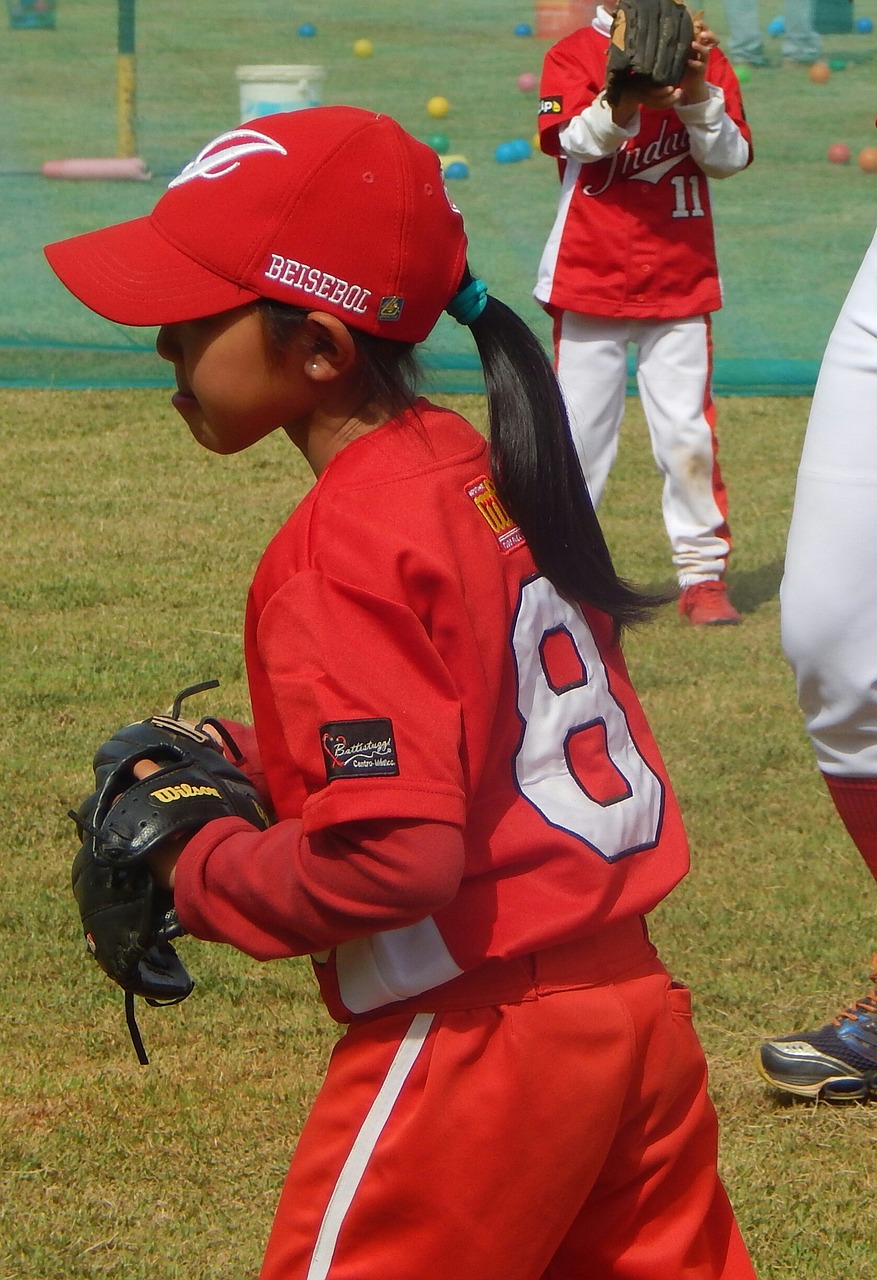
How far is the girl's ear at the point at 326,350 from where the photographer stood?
187 cm

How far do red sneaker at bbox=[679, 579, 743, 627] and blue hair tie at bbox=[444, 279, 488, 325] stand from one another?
3.78 m

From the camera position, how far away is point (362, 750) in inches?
66.5

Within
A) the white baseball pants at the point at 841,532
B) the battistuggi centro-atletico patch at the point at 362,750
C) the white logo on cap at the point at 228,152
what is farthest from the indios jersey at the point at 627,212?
the battistuggi centro-atletico patch at the point at 362,750

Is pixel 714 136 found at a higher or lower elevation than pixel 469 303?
lower

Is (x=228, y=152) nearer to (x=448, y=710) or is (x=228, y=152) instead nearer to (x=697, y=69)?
(x=448, y=710)

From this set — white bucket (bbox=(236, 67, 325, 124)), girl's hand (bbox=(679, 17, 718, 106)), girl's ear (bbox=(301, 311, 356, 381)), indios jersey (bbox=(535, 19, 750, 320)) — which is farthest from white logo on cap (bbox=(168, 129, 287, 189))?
white bucket (bbox=(236, 67, 325, 124))

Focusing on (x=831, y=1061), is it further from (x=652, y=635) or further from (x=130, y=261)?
(x=652, y=635)

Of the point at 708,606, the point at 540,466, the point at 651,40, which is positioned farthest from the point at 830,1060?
the point at 651,40

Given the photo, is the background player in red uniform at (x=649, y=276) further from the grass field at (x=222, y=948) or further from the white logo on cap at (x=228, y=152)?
the white logo on cap at (x=228, y=152)

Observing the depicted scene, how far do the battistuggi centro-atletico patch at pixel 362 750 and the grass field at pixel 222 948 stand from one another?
601mm

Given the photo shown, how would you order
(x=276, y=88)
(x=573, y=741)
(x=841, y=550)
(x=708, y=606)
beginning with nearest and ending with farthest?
(x=573, y=741)
(x=841, y=550)
(x=708, y=606)
(x=276, y=88)

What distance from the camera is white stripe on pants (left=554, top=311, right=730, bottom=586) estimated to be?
223 inches

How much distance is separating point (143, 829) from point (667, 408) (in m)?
4.14

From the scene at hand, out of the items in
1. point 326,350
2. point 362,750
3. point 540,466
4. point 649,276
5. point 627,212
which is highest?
point 326,350
